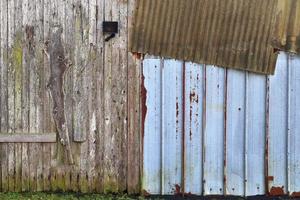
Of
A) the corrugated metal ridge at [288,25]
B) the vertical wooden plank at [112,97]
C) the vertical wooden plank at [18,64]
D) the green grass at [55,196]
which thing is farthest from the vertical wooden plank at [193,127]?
the vertical wooden plank at [18,64]

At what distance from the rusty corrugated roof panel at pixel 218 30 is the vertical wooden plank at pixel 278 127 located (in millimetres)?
139

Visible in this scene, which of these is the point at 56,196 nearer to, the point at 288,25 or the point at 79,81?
the point at 79,81

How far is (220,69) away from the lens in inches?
260

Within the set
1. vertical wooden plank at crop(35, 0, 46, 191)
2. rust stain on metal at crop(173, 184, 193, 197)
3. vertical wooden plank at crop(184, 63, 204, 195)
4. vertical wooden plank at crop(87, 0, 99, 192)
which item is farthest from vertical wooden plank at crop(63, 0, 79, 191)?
vertical wooden plank at crop(184, 63, 204, 195)

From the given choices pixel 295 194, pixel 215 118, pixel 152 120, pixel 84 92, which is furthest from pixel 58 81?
pixel 295 194

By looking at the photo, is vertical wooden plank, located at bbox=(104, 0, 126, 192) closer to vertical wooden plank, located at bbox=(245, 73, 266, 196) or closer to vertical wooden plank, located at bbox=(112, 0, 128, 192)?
vertical wooden plank, located at bbox=(112, 0, 128, 192)

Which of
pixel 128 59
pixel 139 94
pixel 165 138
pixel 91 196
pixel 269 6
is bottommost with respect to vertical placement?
pixel 91 196

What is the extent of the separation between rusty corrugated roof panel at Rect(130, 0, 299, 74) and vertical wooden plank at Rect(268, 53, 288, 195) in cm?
14

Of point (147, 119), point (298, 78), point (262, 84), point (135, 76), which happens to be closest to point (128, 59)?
point (135, 76)

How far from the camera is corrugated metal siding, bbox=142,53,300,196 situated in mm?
6586

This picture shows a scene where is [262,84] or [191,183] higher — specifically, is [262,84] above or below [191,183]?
above

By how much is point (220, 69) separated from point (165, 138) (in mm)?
1078

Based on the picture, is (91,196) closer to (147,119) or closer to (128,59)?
(147,119)

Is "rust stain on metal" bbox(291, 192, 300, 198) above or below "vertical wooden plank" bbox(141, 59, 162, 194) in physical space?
below
